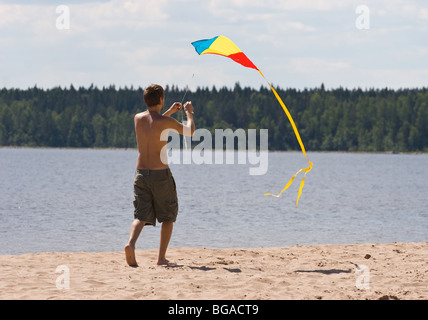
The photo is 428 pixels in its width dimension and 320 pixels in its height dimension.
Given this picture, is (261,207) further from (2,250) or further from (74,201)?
(2,250)

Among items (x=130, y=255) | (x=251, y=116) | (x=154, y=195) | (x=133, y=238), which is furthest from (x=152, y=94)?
(x=251, y=116)

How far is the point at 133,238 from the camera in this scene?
8.38 meters

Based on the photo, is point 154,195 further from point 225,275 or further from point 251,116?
point 251,116

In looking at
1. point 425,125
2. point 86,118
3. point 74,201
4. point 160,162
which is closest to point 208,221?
point 74,201

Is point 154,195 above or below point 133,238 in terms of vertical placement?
above

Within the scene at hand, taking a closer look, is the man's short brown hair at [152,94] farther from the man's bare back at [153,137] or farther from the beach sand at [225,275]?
the beach sand at [225,275]

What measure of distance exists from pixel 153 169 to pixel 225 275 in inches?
61.5

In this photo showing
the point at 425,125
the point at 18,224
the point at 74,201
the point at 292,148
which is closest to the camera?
the point at 18,224

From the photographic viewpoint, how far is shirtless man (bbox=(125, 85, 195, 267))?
830 centimetres

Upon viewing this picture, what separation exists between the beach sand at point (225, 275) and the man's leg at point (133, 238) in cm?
15

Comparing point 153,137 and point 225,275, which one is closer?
point 225,275
